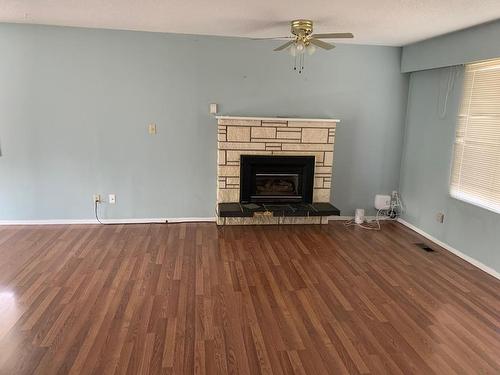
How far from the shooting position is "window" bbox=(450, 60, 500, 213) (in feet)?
12.1

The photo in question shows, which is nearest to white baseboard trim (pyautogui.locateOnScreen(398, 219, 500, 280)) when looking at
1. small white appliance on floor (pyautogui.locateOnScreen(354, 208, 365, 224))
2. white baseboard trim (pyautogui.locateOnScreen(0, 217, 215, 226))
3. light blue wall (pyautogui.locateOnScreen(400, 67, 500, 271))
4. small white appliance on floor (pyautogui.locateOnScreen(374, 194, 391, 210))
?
light blue wall (pyautogui.locateOnScreen(400, 67, 500, 271))

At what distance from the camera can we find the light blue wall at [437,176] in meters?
3.82

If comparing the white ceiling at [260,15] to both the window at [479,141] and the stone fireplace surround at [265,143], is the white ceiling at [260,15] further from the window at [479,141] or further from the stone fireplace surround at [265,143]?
the stone fireplace surround at [265,143]

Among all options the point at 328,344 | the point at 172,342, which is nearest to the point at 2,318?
the point at 172,342

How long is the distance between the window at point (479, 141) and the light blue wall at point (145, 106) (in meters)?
1.18

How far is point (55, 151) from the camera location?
4.63 meters

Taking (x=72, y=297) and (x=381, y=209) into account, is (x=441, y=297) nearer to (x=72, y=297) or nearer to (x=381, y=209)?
(x=381, y=209)

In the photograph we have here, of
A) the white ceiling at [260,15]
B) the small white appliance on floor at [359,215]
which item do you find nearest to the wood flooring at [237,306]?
the small white appliance on floor at [359,215]

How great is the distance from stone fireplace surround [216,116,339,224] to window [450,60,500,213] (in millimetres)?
1533

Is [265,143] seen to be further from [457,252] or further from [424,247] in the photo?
[457,252]

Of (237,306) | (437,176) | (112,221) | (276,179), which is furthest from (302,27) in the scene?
(112,221)

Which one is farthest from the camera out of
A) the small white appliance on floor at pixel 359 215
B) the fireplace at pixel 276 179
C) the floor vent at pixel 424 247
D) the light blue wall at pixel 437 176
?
the small white appliance on floor at pixel 359 215

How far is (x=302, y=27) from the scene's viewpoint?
359 cm

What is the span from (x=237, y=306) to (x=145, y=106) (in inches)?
116
